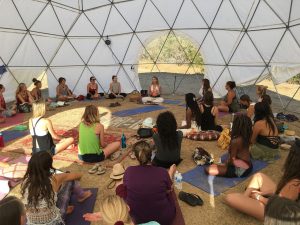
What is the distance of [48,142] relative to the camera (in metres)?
6.84

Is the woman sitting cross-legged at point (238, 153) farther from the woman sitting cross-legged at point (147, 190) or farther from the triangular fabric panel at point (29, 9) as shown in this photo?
the triangular fabric panel at point (29, 9)

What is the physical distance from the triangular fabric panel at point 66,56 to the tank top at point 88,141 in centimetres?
943

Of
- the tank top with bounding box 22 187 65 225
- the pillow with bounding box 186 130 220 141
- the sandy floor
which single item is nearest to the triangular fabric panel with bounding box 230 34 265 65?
the sandy floor

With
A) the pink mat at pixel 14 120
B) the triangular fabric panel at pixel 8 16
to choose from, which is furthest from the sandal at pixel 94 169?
the triangular fabric panel at pixel 8 16

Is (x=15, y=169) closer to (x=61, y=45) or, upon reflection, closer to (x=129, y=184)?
(x=129, y=184)

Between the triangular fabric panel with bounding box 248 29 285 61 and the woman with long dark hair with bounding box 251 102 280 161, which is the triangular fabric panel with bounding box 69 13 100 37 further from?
the woman with long dark hair with bounding box 251 102 280 161

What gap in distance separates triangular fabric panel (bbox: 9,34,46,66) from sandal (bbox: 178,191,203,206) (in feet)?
36.9

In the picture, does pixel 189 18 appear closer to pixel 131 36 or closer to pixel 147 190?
pixel 131 36

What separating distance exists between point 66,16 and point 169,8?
493cm

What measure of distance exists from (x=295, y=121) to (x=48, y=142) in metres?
7.89

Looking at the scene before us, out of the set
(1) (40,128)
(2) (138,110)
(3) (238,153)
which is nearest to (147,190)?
(3) (238,153)

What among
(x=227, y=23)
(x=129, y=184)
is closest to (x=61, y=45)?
(x=227, y=23)

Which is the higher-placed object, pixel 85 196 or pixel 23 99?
pixel 23 99

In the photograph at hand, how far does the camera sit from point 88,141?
6.54 metres
